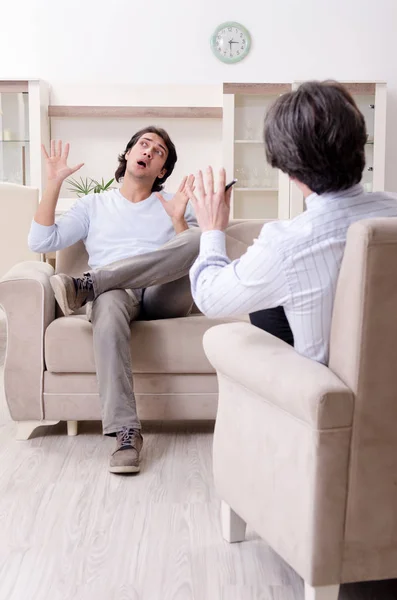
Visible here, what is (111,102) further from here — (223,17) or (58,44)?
(223,17)

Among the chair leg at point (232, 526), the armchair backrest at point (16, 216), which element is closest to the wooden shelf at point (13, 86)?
the armchair backrest at point (16, 216)

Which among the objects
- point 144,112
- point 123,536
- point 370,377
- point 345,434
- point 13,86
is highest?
point 13,86

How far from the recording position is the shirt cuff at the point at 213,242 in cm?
160

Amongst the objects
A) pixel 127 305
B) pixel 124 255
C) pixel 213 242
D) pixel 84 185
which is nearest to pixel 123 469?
pixel 127 305

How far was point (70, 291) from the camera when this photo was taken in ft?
8.27

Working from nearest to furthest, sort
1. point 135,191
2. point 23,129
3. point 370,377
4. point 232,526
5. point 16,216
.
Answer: point 370,377, point 232,526, point 135,191, point 16,216, point 23,129

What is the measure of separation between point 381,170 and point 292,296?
14.4 ft

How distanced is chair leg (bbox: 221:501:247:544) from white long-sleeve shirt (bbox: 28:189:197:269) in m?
1.27

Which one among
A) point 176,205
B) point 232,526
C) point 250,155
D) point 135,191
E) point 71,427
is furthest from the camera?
point 250,155

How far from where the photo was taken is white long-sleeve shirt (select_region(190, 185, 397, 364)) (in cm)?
142

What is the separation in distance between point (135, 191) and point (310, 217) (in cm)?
172

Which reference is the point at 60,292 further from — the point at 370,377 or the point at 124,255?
the point at 370,377

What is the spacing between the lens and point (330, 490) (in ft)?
4.47

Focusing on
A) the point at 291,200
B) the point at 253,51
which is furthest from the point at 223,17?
the point at 291,200
